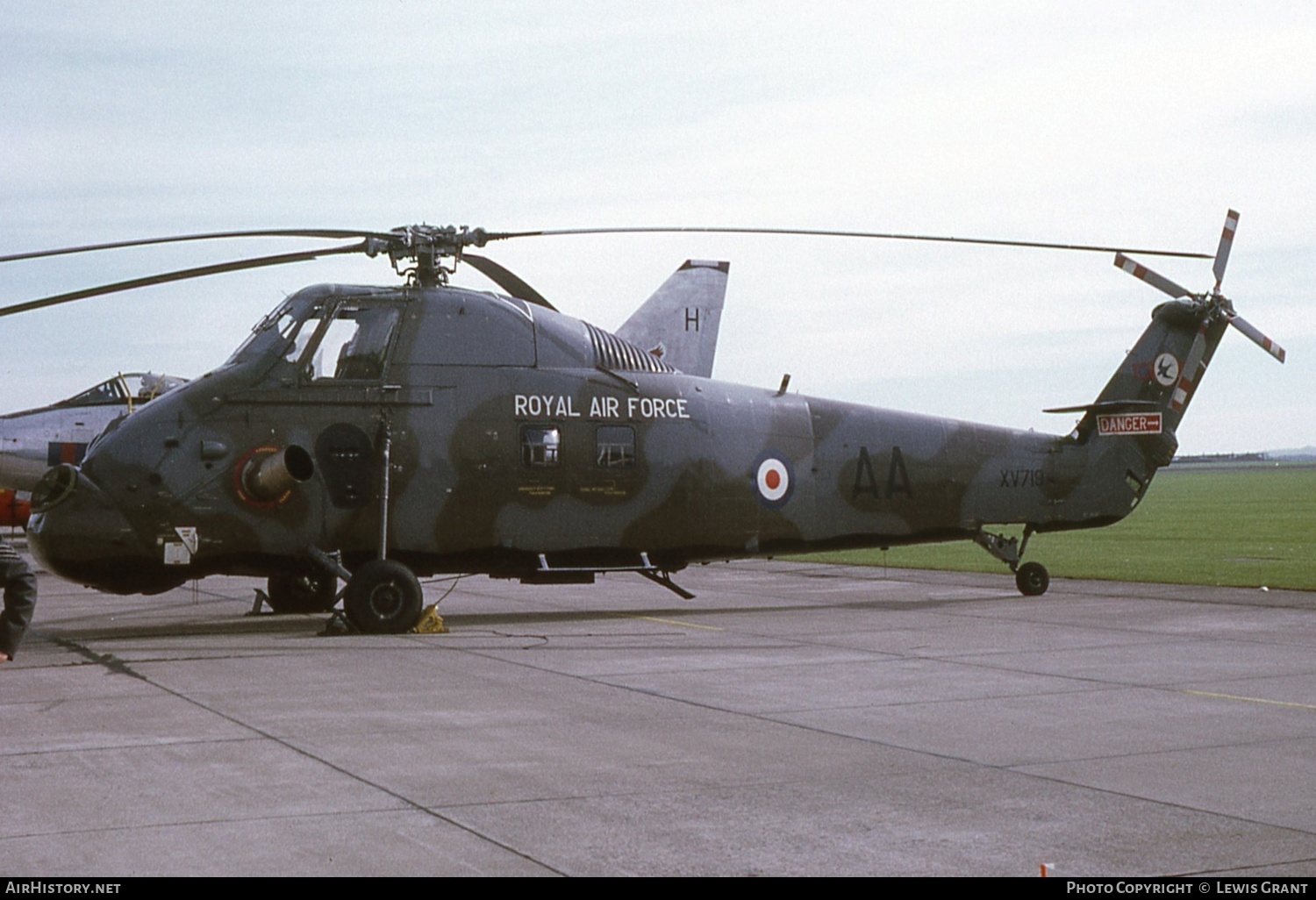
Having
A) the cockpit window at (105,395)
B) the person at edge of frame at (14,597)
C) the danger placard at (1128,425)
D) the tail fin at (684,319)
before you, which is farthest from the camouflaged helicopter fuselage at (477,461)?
the cockpit window at (105,395)

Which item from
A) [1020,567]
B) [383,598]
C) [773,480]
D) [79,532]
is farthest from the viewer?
[1020,567]

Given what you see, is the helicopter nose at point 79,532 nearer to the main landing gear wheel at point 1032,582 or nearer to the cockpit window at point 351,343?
the cockpit window at point 351,343

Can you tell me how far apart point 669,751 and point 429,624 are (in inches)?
307

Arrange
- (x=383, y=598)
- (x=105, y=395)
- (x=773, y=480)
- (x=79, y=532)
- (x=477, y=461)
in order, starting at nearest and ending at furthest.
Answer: (x=79, y=532)
(x=383, y=598)
(x=477, y=461)
(x=773, y=480)
(x=105, y=395)

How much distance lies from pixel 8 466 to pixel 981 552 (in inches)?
855

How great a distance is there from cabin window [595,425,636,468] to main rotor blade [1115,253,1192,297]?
8.18m

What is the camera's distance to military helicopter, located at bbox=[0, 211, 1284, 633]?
50.8ft

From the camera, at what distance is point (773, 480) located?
60.2 feet

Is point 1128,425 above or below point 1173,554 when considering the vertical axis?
above

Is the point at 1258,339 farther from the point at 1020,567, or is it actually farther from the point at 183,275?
the point at 183,275

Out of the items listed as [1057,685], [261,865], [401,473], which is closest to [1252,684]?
[1057,685]

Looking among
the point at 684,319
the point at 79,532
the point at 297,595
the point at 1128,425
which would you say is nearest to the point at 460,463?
the point at 297,595

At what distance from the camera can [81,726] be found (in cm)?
923

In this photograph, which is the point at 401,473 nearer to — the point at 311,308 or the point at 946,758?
the point at 311,308
